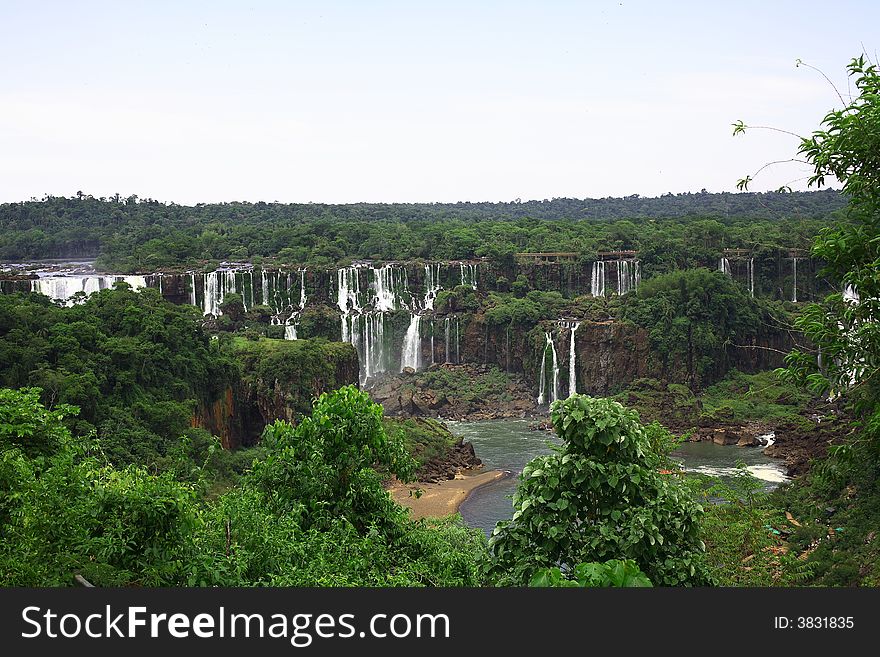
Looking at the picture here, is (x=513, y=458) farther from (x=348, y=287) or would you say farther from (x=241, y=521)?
(x=241, y=521)

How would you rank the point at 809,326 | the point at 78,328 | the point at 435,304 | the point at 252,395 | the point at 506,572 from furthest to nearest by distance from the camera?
1. the point at 435,304
2. the point at 252,395
3. the point at 78,328
4. the point at 809,326
5. the point at 506,572

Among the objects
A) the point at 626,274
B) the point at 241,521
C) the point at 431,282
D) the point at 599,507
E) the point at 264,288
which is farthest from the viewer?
the point at 626,274

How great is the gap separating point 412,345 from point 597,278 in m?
13.7

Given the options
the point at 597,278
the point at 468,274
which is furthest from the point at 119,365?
the point at 597,278

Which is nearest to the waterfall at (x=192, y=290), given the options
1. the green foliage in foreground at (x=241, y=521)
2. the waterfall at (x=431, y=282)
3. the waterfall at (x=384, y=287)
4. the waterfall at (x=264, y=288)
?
the waterfall at (x=264, y=288)

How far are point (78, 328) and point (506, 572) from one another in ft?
79.8

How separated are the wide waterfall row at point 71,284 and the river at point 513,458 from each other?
1832 cm

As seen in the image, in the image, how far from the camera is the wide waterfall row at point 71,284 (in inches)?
1848

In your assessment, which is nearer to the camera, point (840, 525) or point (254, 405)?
point (840, 525)

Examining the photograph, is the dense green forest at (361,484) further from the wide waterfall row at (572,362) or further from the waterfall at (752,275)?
the waterfall at (752,275)

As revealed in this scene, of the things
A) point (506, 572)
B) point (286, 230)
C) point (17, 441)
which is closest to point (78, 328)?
point (17, 441)

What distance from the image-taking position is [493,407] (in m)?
48.6

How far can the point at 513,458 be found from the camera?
38031 millimetres

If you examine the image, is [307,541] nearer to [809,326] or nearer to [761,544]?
[809,326]
